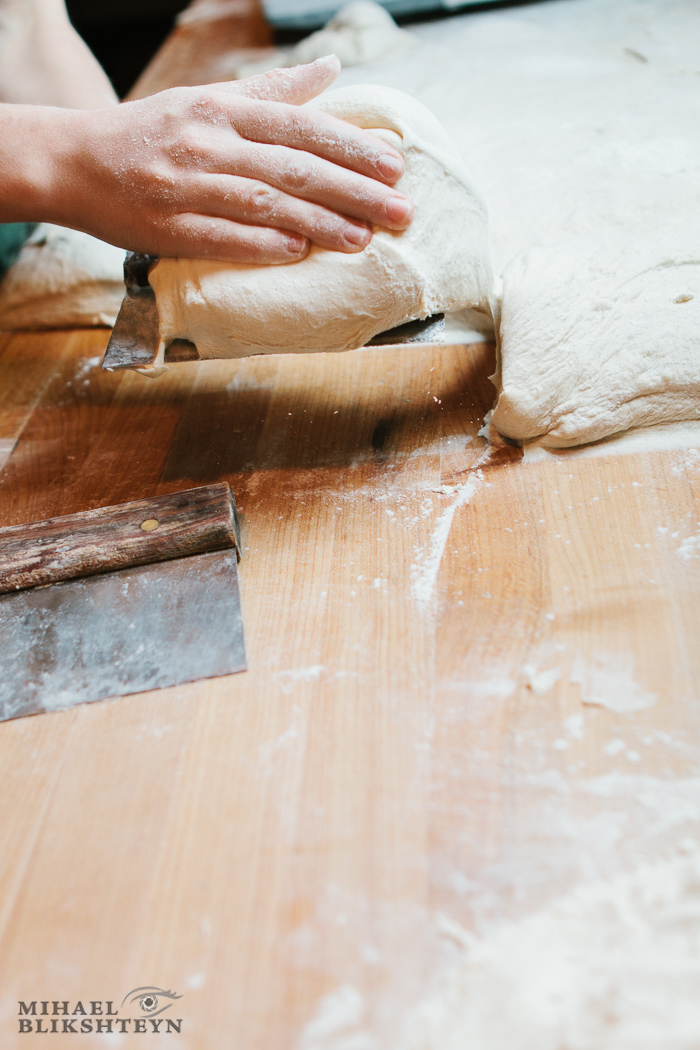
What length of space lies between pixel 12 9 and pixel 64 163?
1245 mm

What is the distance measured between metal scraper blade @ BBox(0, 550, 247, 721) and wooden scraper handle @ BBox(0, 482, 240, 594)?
2 centimetres

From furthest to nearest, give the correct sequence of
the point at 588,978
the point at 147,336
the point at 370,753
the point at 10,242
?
the point at 10,242, the point at 147,336, the point at 370,753, the point at 588,978

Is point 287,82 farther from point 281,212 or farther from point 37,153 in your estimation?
point 37,153

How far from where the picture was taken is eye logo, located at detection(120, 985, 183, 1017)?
0.66 metres

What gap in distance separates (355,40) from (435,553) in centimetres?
177

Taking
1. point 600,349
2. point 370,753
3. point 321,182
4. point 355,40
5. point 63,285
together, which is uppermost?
point 355,40

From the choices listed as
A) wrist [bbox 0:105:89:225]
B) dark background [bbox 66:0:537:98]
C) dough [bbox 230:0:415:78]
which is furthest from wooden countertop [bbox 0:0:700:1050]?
dark background [bbox 66:0:537:98]

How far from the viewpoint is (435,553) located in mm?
1014

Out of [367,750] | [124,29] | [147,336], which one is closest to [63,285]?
[147,336]

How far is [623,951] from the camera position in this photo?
2.15 ft

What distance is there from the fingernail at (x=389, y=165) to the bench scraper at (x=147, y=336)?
0.68ft

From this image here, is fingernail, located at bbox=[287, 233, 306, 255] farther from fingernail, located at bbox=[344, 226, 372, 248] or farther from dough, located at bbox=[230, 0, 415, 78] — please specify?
dough, located at bbox=[230, 0, 415, 78]

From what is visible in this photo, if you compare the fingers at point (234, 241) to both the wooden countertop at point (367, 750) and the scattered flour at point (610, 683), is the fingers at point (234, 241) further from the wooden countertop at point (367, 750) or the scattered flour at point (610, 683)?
the scattered flour at point (610, 683)

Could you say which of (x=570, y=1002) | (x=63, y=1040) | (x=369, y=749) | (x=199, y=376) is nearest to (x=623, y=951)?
(x=570, y=1002)
